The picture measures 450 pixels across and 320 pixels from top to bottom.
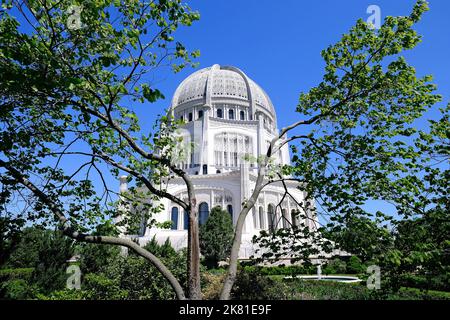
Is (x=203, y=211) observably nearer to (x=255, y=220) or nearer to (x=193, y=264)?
(x=255, y=220)

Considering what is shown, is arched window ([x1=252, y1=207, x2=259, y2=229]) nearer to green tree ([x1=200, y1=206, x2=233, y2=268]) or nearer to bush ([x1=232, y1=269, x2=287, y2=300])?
green tree ([x1=200, y1=206, x2=233, y2=268])

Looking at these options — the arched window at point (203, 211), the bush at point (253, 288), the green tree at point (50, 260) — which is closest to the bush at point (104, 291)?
the green tree at point (50, 260)

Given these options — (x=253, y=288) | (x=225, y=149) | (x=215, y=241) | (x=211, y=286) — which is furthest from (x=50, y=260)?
(x=225, y=149)

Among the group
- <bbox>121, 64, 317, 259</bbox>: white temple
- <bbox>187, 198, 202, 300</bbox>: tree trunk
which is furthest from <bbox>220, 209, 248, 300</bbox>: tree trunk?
<bbox>121, 64, 317, 259</bbox>: white temple

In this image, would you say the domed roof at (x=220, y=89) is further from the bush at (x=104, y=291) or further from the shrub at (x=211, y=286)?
the bush at (x=104, y=291)

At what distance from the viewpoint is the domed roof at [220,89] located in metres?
54.5

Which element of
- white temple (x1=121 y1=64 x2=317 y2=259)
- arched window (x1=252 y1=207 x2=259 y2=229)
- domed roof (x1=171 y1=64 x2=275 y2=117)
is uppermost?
domed roof (x1=171 y1=64 x2=275 y2=117)

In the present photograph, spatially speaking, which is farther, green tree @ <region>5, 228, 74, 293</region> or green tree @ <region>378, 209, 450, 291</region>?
green tree @ <region>5, 228, 74, 293</region>

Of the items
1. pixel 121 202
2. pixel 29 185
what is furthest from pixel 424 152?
pixel 29 185

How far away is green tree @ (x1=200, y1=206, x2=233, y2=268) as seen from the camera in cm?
2472

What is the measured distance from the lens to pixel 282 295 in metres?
10.7

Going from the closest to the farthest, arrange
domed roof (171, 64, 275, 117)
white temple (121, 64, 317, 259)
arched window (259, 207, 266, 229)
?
white temple (121, 64, 317, 259), arched window (259, 207, 266, 229), domed roof (171, 64, 275, 117)

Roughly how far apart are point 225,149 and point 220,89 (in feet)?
43.9
